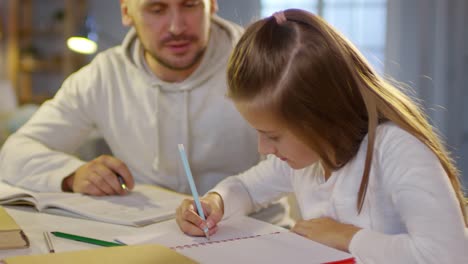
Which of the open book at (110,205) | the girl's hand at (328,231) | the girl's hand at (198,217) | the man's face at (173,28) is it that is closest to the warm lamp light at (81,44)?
the man's face at (173,28)

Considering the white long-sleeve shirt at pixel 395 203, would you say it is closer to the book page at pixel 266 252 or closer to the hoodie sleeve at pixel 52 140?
the book page at pixel 266 252

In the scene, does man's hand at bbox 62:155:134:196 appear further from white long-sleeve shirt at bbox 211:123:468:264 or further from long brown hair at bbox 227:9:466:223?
long brown hair at bbox 227:9:466:223

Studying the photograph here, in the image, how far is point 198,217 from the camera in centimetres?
110

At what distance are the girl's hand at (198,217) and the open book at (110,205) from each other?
0.08m

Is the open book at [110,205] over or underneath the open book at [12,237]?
underneath

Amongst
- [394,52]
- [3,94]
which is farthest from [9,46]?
[394,52]

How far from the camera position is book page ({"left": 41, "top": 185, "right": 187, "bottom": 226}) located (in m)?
1.22

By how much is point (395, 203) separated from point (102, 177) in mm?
690

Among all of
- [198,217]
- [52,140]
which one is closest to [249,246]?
[198,217]

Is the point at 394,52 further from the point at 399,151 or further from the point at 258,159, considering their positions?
the point at 399,151

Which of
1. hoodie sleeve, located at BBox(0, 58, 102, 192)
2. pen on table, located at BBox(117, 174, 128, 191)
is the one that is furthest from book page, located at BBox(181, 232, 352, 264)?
hoodie sleeve, located at BBox(0, 58, 102, 192)

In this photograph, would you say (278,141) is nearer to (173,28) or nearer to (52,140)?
(173,28)

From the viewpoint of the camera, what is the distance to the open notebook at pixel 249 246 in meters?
0.89

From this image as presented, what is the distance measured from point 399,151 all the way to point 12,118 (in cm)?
411
